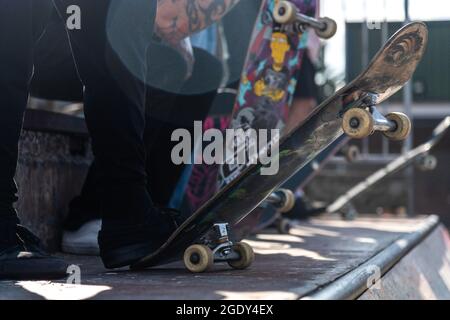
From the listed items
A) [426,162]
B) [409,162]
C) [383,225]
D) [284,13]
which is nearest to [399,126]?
[284,13]

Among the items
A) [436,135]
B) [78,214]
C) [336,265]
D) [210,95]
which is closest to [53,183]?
[78,214]

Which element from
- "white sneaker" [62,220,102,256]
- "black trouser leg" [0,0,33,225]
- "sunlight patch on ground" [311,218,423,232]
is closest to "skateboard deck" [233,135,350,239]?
"sunlight patch on ground" [311,218,423,232]

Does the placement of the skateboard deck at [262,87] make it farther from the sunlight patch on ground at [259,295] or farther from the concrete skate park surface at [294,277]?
the sunlight patch on ground at [259,295]

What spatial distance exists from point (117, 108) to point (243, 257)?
571 mm

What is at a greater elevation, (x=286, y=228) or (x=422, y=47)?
(x=422, y=47)

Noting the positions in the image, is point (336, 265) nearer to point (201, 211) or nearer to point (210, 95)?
point (201, 211)

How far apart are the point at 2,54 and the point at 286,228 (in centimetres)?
250

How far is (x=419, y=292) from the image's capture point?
258 centimetres

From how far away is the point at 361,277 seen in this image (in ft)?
6.35

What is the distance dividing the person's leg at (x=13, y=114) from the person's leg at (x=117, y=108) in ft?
0.52

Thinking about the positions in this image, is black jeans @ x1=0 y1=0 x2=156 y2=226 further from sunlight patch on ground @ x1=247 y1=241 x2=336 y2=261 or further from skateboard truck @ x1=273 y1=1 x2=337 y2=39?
skateboard truck @ x1=273 y1=1 x2=337 y2=39

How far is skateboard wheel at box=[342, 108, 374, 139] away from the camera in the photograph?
6.35 feet

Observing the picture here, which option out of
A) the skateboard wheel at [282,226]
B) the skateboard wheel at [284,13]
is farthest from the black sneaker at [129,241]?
the skateboard wheel at [282,226]

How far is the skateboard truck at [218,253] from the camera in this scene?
2.12 m
